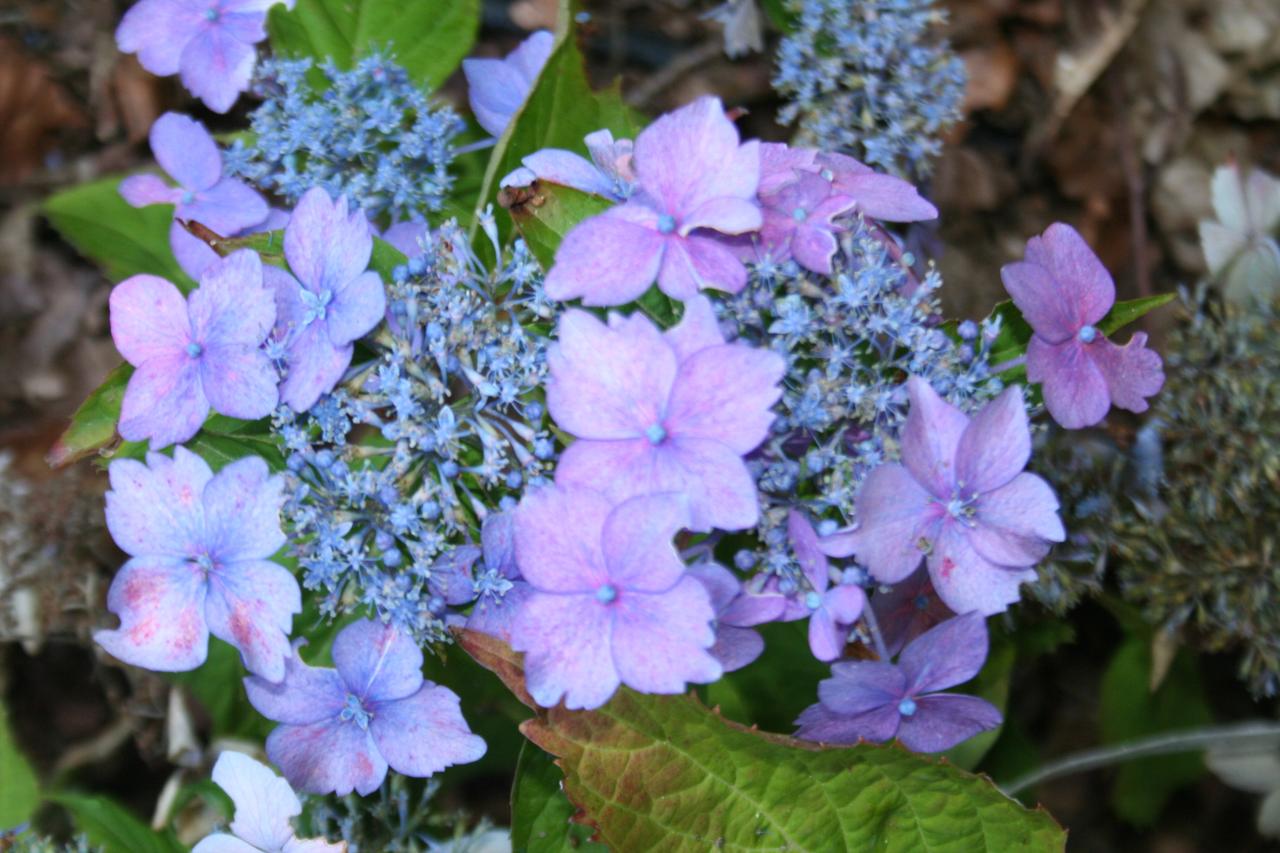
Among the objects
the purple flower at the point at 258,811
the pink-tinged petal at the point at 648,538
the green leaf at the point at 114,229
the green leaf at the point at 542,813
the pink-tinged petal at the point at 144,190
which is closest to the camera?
the pink-tinged petal at the point at 648,538

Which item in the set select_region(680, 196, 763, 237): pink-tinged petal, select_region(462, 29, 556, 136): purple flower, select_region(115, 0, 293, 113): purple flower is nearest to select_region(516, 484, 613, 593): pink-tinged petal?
select_region(680, 196, 763, 237): pink-tinged petal

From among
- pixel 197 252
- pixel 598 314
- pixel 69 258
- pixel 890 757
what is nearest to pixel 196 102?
pixel 69 258

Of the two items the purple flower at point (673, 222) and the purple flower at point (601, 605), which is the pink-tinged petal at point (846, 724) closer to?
the purple flower at point (601, 605)

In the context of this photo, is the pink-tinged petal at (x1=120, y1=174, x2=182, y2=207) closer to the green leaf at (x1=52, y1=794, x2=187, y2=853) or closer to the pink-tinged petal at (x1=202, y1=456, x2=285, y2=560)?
the pink-tinged petal at (x1=202, y1=456, x2=285, y2=560)

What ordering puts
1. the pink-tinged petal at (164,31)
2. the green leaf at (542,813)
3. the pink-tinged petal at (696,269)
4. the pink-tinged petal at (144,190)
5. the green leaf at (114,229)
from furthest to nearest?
the green leaf at (114,229), the pink-tinged petal at (144,190), the pink-tinged petal at (164,31), the green leaf at (542,813), the pink-tinged petal at (696,269)

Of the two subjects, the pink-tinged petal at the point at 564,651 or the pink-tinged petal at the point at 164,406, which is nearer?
the pink-tinged petal at the point at 564,651

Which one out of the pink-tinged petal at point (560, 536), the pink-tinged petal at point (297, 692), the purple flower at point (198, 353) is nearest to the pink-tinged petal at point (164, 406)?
the purple flower at point (198, 353)
